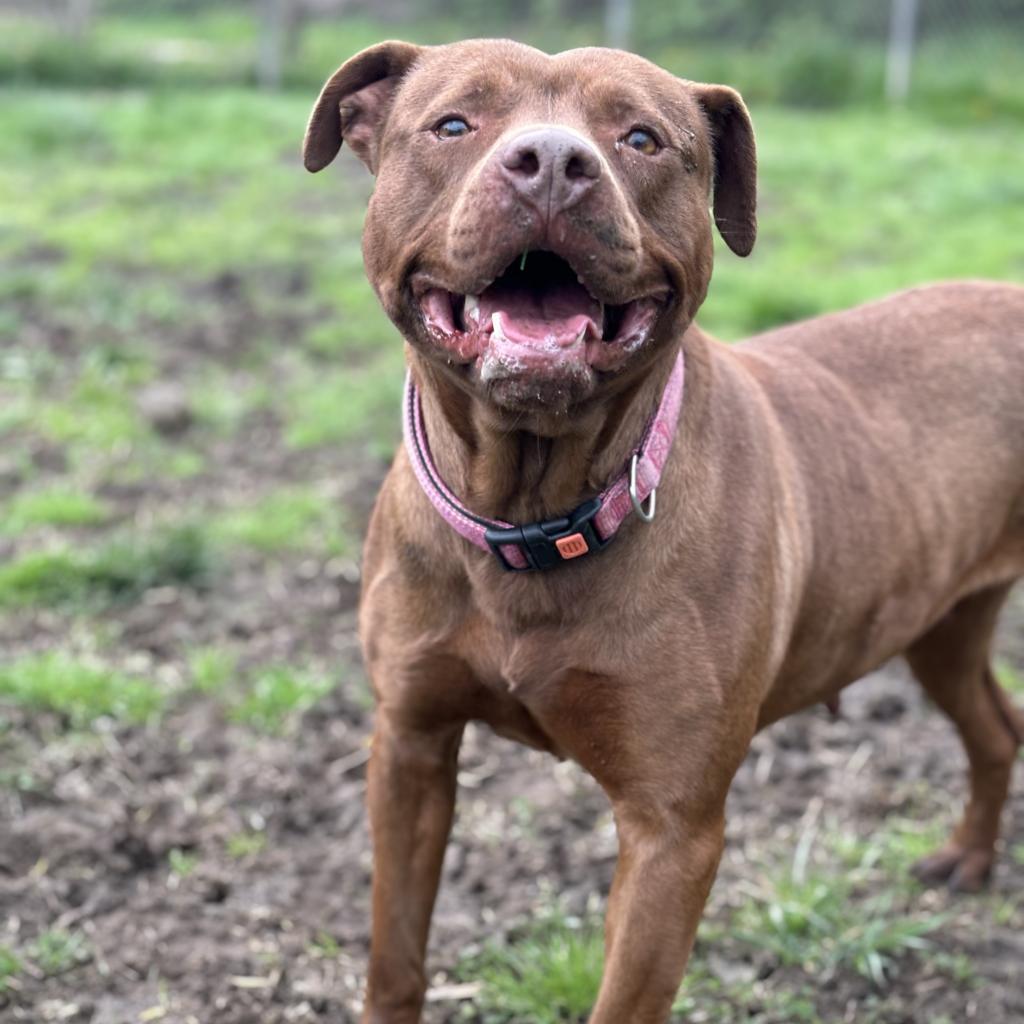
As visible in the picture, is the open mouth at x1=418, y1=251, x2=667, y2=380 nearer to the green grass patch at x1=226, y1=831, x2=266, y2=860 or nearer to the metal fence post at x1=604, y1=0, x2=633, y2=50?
the green grass patch at x1=226, y1=831, x2=266, y2=860

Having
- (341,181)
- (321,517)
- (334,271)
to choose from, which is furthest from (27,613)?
(341,181)

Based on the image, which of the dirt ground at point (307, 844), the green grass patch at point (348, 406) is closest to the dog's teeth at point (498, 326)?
the dirt ground at point (307, 844)

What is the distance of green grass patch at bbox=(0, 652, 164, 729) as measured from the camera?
4613mm

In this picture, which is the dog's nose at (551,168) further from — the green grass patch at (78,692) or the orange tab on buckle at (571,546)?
the green grass patch at (78,692)

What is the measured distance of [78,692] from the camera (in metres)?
4.65

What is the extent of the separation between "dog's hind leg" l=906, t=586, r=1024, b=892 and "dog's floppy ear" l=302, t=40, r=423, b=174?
6.68 feet

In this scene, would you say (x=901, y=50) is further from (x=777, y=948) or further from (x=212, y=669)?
(x=777, y=948)

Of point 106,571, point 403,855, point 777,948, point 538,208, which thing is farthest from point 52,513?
point 538,208

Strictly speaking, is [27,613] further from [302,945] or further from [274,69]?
[274,69]

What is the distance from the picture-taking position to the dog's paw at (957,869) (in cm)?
420

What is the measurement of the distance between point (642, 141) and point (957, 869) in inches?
90.8

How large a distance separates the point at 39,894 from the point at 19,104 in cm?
982

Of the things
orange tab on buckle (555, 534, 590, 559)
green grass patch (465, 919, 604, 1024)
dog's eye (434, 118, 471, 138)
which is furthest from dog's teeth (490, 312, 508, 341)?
green grass patch (465, 919, 604, 1024)

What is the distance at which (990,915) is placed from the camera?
412 centimetres
